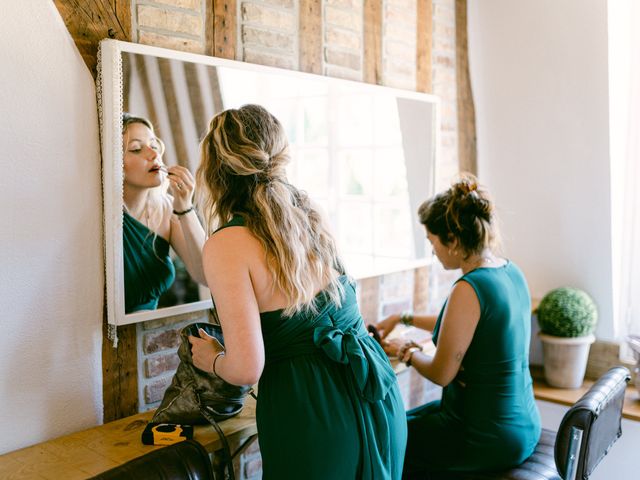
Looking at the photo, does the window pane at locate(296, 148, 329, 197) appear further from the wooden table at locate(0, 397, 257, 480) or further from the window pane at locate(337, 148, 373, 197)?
the wooden table at locate(0, 397, 257, 480)

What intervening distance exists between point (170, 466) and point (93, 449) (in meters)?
0.30

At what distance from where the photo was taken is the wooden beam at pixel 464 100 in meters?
3.44

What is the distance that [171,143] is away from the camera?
2.02 m

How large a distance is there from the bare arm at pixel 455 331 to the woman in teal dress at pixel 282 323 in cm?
46

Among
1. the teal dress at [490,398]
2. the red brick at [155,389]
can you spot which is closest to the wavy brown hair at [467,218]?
the teal dress at [490,398]

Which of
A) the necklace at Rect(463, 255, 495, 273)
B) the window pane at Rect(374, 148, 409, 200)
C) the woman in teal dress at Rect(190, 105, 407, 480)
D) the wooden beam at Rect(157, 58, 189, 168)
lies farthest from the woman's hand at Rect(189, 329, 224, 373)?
the window pane at Rect(374, 148, 409, 200)

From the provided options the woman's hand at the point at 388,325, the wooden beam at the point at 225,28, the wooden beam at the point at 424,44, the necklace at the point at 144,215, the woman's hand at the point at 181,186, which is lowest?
the woman's hand at the point at 388,325

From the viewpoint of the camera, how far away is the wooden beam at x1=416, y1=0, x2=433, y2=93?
10.2 feet

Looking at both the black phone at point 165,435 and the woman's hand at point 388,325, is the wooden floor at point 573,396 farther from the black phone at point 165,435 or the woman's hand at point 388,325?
the black phone at point 165,435

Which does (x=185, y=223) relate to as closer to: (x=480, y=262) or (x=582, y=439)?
(x=480, y=262)

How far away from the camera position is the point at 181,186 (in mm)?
2051

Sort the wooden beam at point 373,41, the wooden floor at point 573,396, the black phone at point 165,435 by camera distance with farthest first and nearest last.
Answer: the wooden floor at point 573,396, the wooden beam at point 373,41, the black phone at point 165,435

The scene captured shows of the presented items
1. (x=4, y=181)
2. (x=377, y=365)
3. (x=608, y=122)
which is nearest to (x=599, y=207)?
(x=608, y=122)

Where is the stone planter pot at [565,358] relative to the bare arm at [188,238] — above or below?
below
